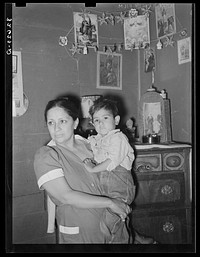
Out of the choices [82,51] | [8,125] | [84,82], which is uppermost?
[82,51]

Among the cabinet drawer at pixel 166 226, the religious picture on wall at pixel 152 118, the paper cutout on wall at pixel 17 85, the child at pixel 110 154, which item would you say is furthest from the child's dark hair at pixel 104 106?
the cabinet drawer at pixel 166 226

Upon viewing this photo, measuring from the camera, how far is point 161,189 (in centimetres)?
120

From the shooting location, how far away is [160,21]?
3.96ft

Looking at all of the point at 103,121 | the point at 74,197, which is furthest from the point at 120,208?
the point at 103,121

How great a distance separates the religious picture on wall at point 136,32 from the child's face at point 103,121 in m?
0.24

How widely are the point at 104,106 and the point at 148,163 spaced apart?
0.79ft

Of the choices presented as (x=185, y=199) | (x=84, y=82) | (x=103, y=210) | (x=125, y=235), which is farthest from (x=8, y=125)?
(x=185, y=199)

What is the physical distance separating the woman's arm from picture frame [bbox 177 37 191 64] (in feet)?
1.70

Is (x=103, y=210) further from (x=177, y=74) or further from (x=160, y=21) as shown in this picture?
(x=160, y=21)

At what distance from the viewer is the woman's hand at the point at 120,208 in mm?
1133

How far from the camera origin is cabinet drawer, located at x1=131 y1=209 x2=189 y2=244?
1.19m

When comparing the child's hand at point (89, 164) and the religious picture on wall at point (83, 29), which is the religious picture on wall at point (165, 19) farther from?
the child's hand at point (89, 164)

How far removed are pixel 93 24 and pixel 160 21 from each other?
23cm

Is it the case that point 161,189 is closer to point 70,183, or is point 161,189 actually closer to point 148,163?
point 148,163
